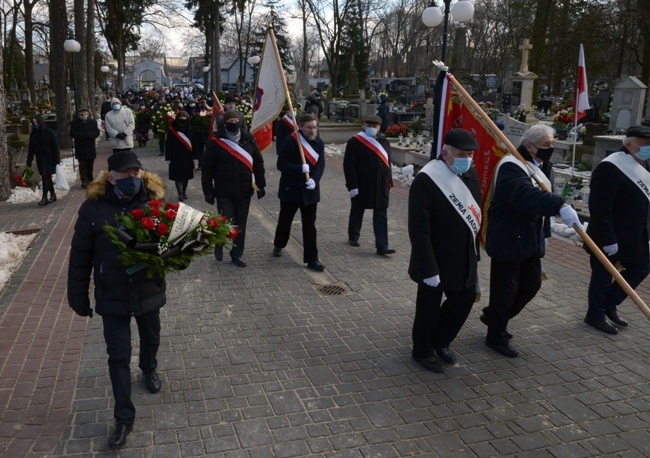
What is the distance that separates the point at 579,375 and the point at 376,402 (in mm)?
1771

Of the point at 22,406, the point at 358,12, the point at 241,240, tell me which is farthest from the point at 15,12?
the point at 22,406

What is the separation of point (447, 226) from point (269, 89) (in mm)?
5133

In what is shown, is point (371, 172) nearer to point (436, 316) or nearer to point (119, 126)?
point (436, 316)

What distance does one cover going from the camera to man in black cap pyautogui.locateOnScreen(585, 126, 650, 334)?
5.36 metres

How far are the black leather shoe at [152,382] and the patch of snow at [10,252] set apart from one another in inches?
131

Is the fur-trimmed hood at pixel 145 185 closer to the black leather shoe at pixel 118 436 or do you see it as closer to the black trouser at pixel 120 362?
the black trouser at pixel 120 362

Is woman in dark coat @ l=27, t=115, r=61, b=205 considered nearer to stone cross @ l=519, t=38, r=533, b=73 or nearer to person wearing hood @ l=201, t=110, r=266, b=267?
person wearing hood @ l=201, t=110, r=266, b=267

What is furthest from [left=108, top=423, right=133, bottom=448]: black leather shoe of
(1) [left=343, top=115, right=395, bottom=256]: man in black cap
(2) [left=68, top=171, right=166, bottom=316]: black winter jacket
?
(1) [left=343, top=115, right=395, bottom=256]: man in black cap

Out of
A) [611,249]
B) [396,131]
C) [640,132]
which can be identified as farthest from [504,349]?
[396,131]

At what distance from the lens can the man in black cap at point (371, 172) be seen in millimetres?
8273

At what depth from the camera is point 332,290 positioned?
6.99 m

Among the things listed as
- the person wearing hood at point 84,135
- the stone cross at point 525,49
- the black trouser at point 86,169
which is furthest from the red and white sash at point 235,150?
the stone cross at point 525,49

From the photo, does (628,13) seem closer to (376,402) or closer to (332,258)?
(332,258)

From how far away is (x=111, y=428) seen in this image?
13.3 ft
